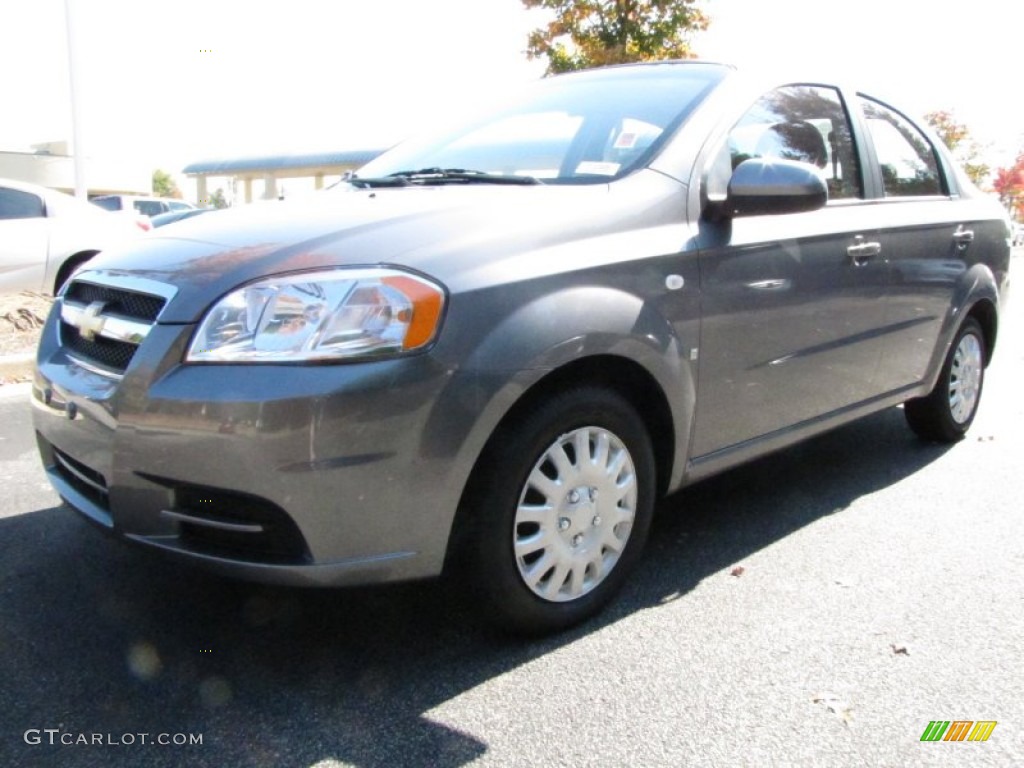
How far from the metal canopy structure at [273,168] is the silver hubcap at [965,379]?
82.0ft

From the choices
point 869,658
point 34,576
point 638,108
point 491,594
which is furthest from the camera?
point 638,108

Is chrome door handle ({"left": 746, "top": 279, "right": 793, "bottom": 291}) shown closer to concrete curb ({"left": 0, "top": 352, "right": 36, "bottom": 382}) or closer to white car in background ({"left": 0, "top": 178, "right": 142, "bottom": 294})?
concrete curb ({"left": 0, "top": 352, "right": 36, "bottom": 382})

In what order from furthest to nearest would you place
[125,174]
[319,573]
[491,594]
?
[125,174] → [491,594] → [319,573]

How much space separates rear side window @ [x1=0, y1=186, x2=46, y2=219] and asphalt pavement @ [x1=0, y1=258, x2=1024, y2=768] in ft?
17.2

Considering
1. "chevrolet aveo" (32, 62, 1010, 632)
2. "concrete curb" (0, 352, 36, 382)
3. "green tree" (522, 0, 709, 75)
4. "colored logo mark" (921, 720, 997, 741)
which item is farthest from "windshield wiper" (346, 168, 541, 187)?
"green tree" (522, 0, 709, 75)

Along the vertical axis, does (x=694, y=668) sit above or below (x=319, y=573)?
below

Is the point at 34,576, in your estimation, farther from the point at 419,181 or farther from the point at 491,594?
the point at 419,181

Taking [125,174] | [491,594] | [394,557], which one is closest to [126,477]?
[394,557]

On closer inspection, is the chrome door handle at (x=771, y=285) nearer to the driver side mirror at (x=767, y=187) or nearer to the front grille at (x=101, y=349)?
the driver side mirror at (x=767, y=187)

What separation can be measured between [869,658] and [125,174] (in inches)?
2472

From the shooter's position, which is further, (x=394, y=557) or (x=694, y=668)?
(x=694, y=668)

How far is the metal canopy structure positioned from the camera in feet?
97.4

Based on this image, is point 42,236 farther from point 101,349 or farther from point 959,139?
point 959,139

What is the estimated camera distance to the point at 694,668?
8.05ft
